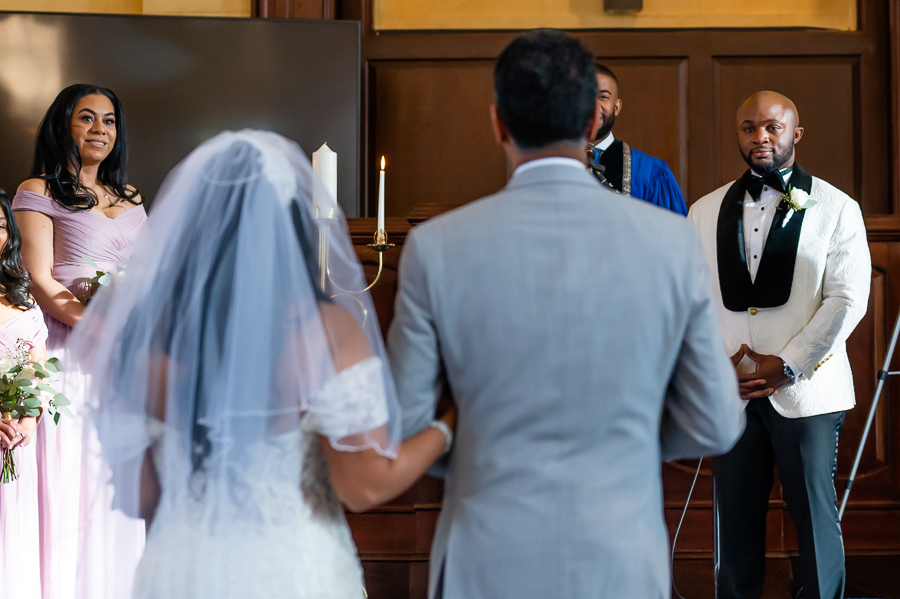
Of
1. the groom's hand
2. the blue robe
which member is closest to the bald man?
the groom's hand

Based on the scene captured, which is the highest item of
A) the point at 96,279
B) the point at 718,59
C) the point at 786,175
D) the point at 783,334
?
the point at 718,59

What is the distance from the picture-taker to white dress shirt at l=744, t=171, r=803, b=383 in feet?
8.78

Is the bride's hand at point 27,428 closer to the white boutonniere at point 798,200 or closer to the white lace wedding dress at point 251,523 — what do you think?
the white lace wedding dress at point 251,523

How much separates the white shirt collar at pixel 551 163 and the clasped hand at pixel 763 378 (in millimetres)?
1378

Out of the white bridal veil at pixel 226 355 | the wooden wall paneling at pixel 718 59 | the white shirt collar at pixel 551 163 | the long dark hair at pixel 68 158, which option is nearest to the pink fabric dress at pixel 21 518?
the long dark hair at pixel 68 158

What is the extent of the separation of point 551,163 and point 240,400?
65 cm

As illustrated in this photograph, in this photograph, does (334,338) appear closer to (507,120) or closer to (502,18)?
(507,120)

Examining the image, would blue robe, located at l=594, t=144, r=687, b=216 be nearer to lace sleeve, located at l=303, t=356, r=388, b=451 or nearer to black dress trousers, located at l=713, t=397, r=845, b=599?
black dress trousers, located at l=713, t=397, r=845, b=599

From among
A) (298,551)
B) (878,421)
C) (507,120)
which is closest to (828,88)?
(878,421)

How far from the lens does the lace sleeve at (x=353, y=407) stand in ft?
4.57

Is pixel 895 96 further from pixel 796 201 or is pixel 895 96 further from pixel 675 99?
pixel 796 201

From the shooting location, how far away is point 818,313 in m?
2.55

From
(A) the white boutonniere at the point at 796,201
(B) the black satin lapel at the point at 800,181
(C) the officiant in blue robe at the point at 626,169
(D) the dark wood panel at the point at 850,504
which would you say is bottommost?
(D) the dark wood panel at the point at 850,504

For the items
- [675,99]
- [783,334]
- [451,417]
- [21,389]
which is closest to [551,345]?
[451,417]
